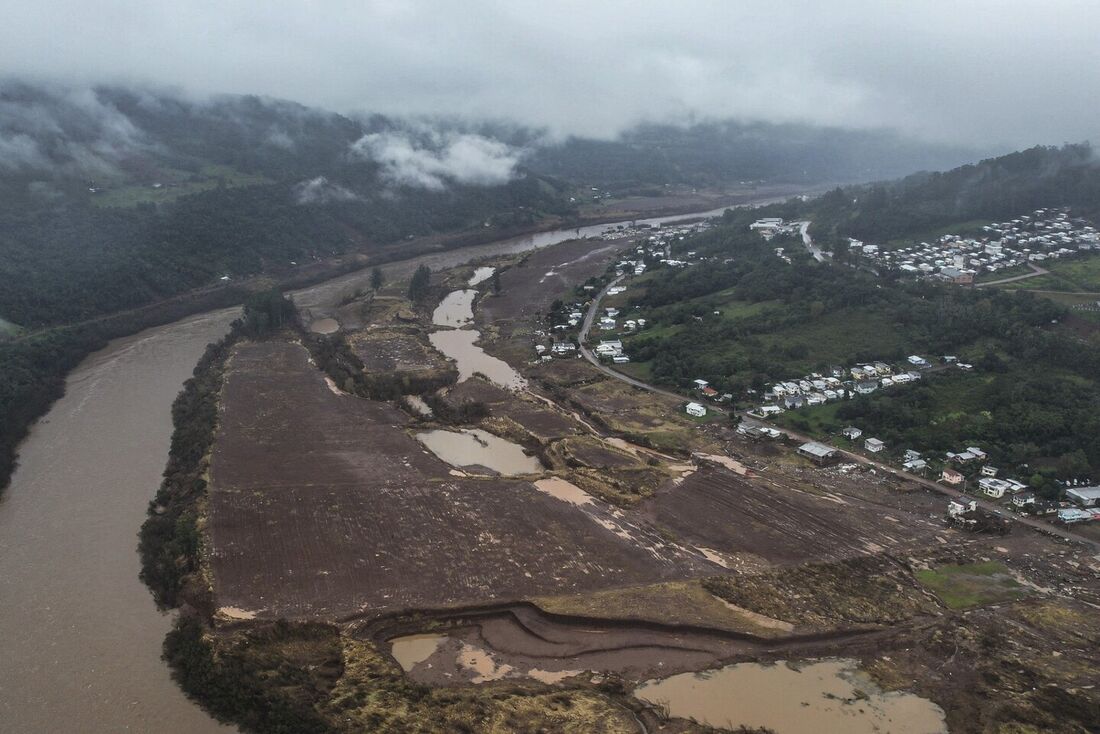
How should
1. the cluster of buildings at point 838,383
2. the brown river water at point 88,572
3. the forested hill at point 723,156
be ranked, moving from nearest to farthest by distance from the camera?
the brown river water at point 88,572 < the cluster of buildings at point 838,383 < the forested hill at point 723,156

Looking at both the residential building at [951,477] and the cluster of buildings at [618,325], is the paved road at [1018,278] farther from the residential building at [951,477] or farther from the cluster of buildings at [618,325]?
the residential building at [951,477]

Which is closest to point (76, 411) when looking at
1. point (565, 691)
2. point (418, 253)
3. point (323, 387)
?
point (323, 387)

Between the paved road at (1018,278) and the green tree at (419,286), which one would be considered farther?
the green tree at (419,286)

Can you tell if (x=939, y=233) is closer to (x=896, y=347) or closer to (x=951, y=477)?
(x=896, y=347)

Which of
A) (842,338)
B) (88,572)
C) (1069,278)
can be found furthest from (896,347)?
(88,572)

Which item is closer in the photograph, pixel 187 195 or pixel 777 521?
pixel 777 521

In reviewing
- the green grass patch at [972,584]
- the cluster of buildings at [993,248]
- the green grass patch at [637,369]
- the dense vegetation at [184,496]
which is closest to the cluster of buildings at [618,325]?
the green grass patch at [637,369]

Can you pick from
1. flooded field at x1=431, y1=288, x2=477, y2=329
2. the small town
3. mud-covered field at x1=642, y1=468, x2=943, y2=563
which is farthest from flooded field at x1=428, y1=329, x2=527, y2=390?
mud-covered field at x1=642, y1=468, x2=943, y2=563
